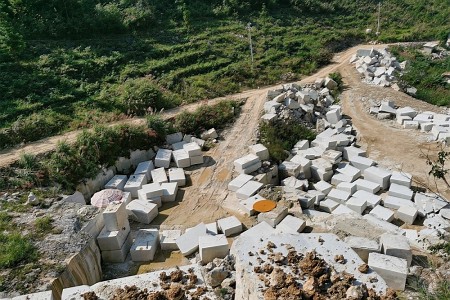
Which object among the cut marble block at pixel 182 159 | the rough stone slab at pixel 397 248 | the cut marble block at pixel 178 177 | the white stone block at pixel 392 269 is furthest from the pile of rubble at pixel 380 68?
the white stone block at pixel 392 269

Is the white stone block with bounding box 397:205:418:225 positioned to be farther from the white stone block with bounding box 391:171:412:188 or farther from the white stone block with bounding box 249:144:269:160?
the white stone block with bounding box 249:144:269:160

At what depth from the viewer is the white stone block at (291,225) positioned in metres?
9.90

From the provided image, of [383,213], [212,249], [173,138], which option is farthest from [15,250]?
[383,213]

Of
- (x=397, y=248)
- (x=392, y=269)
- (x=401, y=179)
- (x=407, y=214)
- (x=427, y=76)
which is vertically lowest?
(x=407, y=214)

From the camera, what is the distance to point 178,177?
13.5 m

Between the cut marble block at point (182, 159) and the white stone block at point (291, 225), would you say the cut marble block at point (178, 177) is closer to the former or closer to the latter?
the cut marble block at point (182, 159)

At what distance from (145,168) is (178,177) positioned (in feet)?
4.45

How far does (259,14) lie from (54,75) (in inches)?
692

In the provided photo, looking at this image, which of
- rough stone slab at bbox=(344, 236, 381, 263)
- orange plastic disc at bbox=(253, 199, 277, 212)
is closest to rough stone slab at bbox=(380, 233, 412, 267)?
rough stone slab at bbox=(344, 236, 381, 263)

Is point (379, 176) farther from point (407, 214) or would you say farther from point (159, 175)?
point (159, 175)

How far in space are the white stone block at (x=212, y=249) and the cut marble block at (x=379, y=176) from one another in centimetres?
699

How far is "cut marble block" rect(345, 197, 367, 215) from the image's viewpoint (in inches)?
477

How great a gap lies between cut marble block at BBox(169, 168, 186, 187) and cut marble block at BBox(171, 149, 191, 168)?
536mm

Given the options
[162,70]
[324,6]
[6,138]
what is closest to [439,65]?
[324,6]
